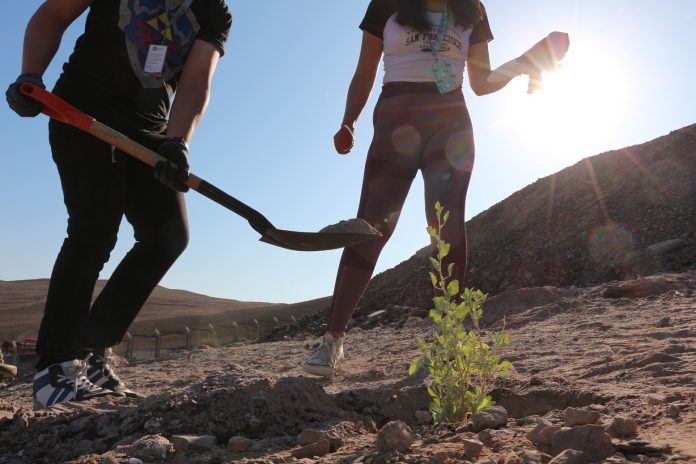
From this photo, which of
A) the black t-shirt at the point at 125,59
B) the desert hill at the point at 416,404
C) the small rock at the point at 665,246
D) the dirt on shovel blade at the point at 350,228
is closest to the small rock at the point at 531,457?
the desert hill at the point at 416,404

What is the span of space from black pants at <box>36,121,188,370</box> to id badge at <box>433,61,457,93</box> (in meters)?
1.35

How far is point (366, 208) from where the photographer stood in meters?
3.20

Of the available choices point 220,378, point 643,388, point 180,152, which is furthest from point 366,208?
point 643,388

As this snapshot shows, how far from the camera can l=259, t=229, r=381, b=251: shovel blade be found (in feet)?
8.80

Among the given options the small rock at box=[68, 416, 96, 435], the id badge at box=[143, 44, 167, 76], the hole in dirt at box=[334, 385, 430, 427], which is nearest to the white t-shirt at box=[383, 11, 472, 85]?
the id badge at box=[143, 44, 167, 76]

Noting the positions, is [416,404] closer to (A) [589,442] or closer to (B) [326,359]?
(B) [326,359]

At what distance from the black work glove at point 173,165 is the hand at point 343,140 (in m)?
1.03

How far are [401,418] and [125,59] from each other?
1763 mm

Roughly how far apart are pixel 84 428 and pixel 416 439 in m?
1.02

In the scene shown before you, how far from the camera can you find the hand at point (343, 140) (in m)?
3.42

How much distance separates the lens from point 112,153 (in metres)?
2.61

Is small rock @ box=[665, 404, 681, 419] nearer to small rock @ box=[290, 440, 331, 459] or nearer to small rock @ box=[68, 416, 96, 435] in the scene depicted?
small rock @ box=[290, 440, 331, 459]

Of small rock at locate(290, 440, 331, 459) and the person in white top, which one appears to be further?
the person in white top

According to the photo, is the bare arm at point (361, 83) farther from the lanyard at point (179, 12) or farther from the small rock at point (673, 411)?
the small rock at point (673, 411)
